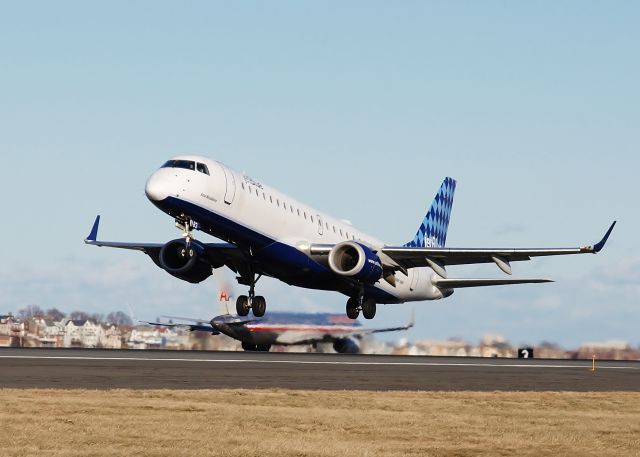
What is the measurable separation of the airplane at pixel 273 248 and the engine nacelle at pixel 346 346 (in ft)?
27.0

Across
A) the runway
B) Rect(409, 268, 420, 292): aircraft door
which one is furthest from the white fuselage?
Rect(409, 268, 420, 292): aircraft door

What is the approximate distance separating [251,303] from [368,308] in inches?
271

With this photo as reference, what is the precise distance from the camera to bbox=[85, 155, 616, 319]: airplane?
41.5 meters

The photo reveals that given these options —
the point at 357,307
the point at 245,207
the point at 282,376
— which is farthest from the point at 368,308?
the point at 282,376

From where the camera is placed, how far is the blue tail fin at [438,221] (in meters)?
67.4

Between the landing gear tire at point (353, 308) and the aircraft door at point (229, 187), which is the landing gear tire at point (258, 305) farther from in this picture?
the aircraft door at point (229, 187)

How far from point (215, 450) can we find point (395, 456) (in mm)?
2940

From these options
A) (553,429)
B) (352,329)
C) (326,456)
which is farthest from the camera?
(352,329)

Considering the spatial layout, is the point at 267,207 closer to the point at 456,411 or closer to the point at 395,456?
the point at 456,411

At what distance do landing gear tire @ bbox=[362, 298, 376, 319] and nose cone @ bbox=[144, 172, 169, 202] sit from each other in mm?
16760

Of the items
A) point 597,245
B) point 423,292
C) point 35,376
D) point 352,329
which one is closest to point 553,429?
point 35,376

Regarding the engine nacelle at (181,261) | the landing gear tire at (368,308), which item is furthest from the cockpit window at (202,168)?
the landing gear tire at (368,308)

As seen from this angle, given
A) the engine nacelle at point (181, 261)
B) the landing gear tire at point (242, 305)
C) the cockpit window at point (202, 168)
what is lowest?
the landing gear tire at point (242, 305)

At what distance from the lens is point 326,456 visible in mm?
17531
